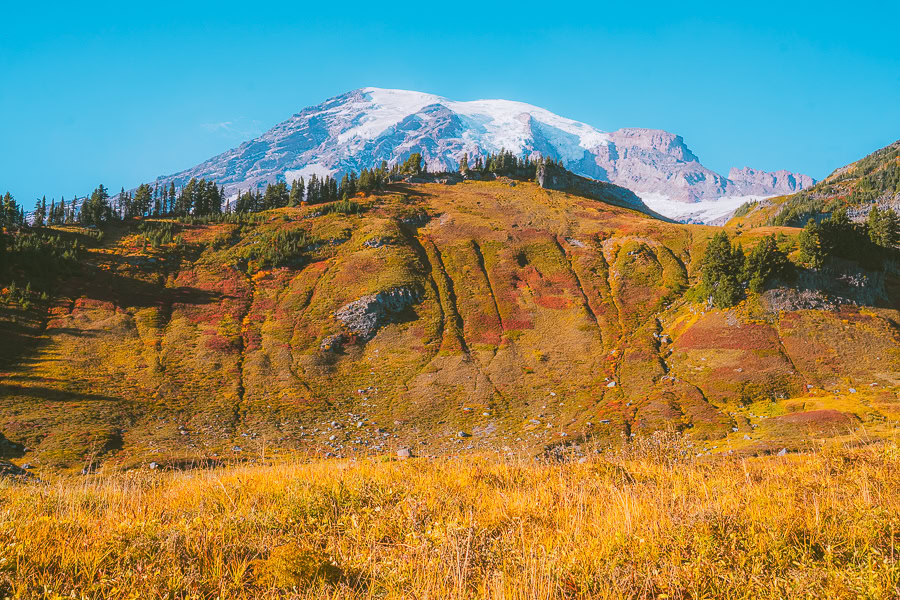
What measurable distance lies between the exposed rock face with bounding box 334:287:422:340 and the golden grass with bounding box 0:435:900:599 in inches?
2808

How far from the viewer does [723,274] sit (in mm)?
75062

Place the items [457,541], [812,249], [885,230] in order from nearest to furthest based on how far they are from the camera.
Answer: [457,541] → [812,249] → [885,230]

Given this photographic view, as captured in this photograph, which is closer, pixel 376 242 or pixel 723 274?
pixel 723 274

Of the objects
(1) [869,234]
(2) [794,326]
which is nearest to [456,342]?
(2) [794,326]

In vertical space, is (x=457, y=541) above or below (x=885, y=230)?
below

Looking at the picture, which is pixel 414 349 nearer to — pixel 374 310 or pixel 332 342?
pixel 374 310

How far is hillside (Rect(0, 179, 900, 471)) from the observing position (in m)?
48.6

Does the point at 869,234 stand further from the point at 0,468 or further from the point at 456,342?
the point at 0,468

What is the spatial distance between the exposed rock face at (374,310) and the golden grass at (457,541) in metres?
71.3

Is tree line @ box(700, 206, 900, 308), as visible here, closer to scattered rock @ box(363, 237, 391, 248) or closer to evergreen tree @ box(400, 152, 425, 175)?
scattered rock @ box(363, 237, 391, 248)

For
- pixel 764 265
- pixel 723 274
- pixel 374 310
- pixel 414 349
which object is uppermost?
pixel 764 265

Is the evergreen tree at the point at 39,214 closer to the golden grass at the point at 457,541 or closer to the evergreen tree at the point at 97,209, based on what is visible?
the evergreen tree at the point at 97,209

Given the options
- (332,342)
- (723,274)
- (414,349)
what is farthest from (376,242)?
(723,274)

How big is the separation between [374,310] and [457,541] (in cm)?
7796
